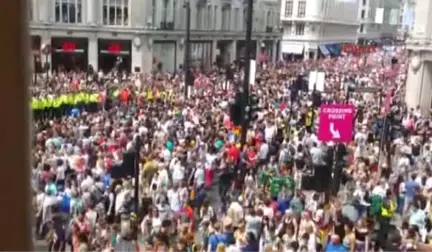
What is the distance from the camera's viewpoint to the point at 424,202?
12.0 m

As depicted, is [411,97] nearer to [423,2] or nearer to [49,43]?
[423,2]

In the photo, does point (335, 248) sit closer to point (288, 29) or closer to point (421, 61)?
point (421, 61)

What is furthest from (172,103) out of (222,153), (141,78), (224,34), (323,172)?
(224,34)

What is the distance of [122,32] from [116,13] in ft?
4.52

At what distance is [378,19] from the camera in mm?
108812

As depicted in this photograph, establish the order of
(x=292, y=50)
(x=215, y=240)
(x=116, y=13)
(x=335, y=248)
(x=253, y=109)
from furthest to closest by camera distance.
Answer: (x=292, y=50) → (x=116, y=13) → (x=253, y=109) → (x=215, y=240) → (x=335, y=248)

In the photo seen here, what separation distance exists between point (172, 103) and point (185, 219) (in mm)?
13806

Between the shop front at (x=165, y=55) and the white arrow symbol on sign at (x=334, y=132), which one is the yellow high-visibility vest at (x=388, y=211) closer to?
the white arrow symbol on sign at (x=334, y=132)

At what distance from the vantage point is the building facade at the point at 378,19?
110 metres

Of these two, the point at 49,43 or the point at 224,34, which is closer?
the point at 49,43

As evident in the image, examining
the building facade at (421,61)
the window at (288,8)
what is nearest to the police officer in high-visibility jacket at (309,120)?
the building facade at (421,61)

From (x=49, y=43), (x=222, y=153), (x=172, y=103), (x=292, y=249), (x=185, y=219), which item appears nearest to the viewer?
(x=292, y=249)

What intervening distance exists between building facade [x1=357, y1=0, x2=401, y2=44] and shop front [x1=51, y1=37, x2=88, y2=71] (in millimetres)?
72160

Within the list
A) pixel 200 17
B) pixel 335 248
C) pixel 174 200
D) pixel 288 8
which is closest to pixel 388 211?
pixel 335 248
